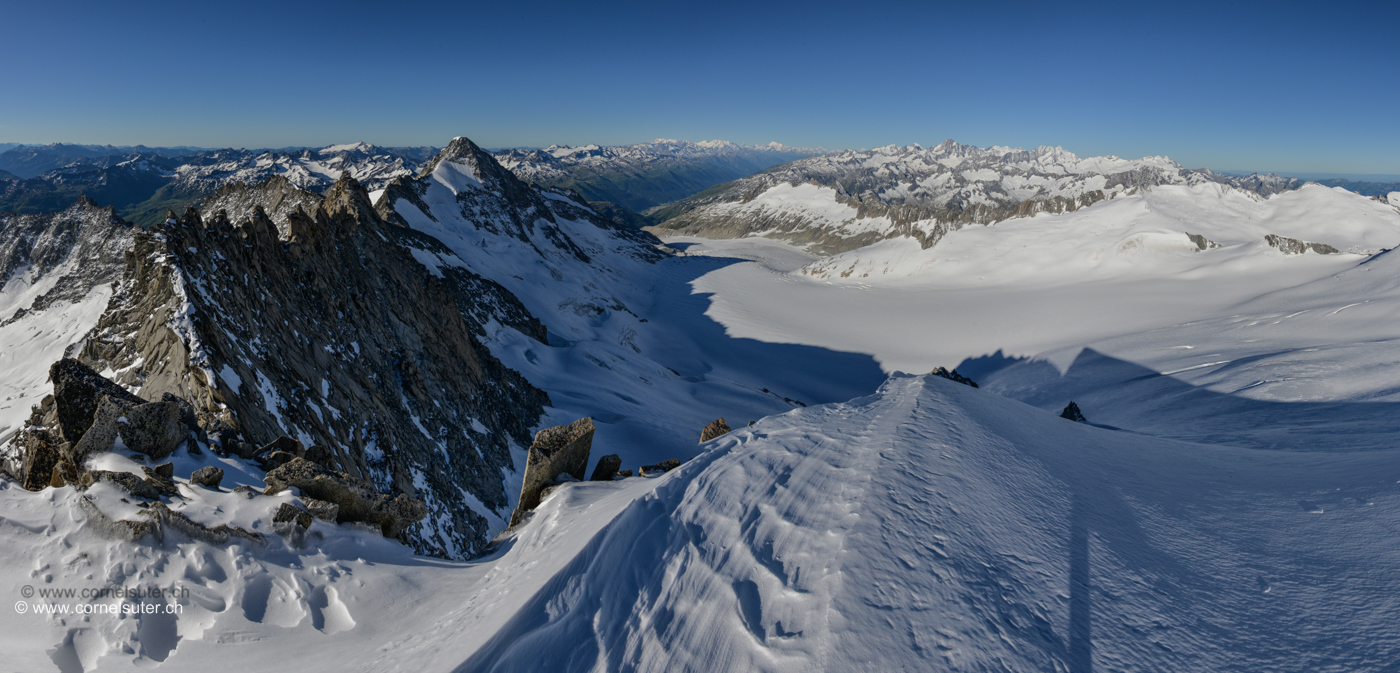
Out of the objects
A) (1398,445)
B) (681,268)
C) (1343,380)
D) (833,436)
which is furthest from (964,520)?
(681,268)

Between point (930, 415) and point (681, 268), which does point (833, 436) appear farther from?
point (681, 268)

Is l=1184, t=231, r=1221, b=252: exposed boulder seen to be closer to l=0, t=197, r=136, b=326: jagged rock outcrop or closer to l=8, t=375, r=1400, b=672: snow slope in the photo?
l=8, t=375, r=1400, b=672: snow slope

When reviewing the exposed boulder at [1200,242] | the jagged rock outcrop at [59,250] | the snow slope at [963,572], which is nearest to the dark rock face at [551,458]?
the snow slope at [963,572]

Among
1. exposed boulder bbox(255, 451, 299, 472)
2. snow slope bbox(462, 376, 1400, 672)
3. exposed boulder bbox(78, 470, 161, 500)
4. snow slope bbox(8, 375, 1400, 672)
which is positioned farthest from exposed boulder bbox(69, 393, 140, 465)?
snow slope bbox(462, 376, 1400, 672)

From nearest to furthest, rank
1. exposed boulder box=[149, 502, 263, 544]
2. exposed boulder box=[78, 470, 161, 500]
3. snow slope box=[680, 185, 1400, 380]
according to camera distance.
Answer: exposed boulder box=[149, 502, 263, 544]
exposed boulder box=[78, 470, 161, 500]
snow slope box=[680, 185, 1400, 380]

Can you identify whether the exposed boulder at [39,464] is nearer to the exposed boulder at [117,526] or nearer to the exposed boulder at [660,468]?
the exposed boulder at [117,526]

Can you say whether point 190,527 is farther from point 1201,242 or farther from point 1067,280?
point 1201,242
